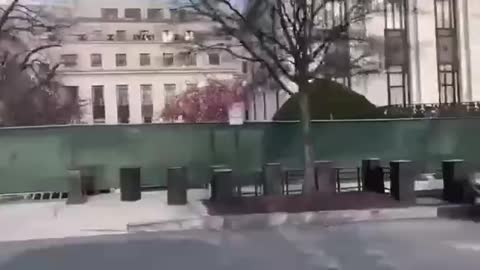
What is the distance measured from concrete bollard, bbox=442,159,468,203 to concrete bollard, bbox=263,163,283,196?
3442 mm

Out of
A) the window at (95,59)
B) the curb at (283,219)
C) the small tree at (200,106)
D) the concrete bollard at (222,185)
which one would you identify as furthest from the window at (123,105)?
the curb at (283,219)

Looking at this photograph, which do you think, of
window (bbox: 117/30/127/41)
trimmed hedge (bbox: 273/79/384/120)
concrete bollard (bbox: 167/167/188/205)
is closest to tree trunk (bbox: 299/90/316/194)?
concrete bollard (bbox: 167/167/188/205)

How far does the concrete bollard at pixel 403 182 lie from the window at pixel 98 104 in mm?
37682

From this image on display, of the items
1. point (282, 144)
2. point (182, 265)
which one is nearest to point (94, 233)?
point (182, 265)

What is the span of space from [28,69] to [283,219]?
696 inches

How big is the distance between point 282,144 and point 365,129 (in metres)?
2.32

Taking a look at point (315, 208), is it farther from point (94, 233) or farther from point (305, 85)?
point (94, 233)

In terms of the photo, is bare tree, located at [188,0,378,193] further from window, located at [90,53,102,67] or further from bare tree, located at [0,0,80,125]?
window, located at [90,53,102,67]

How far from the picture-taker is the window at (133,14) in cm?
5400

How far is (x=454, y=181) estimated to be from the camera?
44.1ft

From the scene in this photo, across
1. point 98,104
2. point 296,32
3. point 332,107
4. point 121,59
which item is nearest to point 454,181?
point 296,32

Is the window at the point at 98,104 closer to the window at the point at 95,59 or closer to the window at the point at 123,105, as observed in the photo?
the window at the point at 123,105

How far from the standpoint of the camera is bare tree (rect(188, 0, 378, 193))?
1376 cm

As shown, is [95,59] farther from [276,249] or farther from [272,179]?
[276,249]
